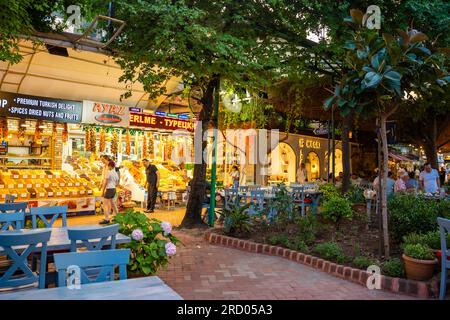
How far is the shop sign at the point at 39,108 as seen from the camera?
10742 mm

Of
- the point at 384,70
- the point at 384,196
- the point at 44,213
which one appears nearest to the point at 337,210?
the point at 384,196

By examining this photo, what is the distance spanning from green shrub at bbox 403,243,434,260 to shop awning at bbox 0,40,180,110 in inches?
326

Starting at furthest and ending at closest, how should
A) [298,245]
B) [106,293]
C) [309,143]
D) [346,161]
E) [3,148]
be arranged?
[309,143] < [3,148] < [346,161] < [298,245] < [106,293]

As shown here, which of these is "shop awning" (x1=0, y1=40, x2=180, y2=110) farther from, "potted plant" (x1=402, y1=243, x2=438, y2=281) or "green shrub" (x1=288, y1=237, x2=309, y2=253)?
"potted plant" (x1=402, y1=243, x2=438, y2=281)

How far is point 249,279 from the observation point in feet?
18.4

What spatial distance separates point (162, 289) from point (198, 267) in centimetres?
358

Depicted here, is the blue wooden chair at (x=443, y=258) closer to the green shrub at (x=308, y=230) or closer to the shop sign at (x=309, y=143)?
the green shrub at (x=308, y=230)

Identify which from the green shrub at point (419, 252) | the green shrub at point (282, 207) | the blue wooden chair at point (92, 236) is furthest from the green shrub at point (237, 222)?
the blue wooden chair at point (92, 236)

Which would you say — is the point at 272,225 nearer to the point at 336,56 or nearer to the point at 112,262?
the point at 336,56

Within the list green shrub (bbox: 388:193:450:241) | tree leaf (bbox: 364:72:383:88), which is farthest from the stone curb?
tree leaf (bbox: 364:72:383:88)

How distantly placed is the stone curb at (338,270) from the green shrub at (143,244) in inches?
104

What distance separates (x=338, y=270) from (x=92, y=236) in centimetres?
371

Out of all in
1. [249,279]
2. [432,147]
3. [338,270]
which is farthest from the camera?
[432,147]

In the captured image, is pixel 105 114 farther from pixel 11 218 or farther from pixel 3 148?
pixel 11 218
